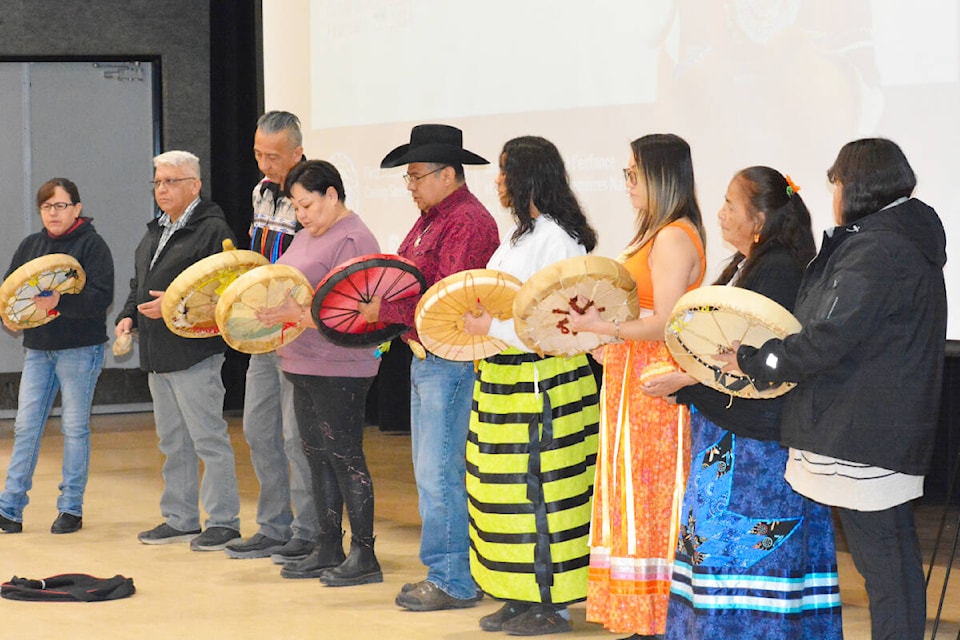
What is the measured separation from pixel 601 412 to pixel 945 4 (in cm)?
175

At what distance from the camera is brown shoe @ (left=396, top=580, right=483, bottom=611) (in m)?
4.48

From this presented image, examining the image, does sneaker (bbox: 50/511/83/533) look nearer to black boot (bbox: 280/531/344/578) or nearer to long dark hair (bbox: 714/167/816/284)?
black boot (bbox: 280/531/344/578)

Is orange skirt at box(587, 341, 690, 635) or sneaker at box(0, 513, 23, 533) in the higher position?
orange skirt at box(587, 341, 690, 635)

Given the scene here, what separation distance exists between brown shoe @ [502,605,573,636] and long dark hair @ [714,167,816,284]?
1.36 metres

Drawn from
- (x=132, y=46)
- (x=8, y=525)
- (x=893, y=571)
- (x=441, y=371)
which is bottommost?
(x=8, y=525)

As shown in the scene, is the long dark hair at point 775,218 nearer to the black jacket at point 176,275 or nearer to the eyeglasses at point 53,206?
the black jacket at point 176,275

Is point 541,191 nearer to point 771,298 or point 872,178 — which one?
point 771,298

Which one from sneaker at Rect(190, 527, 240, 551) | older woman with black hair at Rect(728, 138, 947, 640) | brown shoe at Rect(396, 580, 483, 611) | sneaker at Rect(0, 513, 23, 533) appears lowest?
sneaker at Rect(0, 513, 23, 533)

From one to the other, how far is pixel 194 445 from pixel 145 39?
219 inches

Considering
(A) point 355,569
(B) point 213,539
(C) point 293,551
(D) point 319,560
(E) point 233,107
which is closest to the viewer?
(A) point 355,569

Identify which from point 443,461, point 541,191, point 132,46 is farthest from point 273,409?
point 132,46

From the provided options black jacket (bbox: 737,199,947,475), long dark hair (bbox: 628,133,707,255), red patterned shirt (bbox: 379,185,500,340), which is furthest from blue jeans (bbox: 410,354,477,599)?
black jacket (bbox: 737,199,947,475)

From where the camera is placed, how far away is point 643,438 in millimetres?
3768

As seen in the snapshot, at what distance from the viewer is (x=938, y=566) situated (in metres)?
5.27
